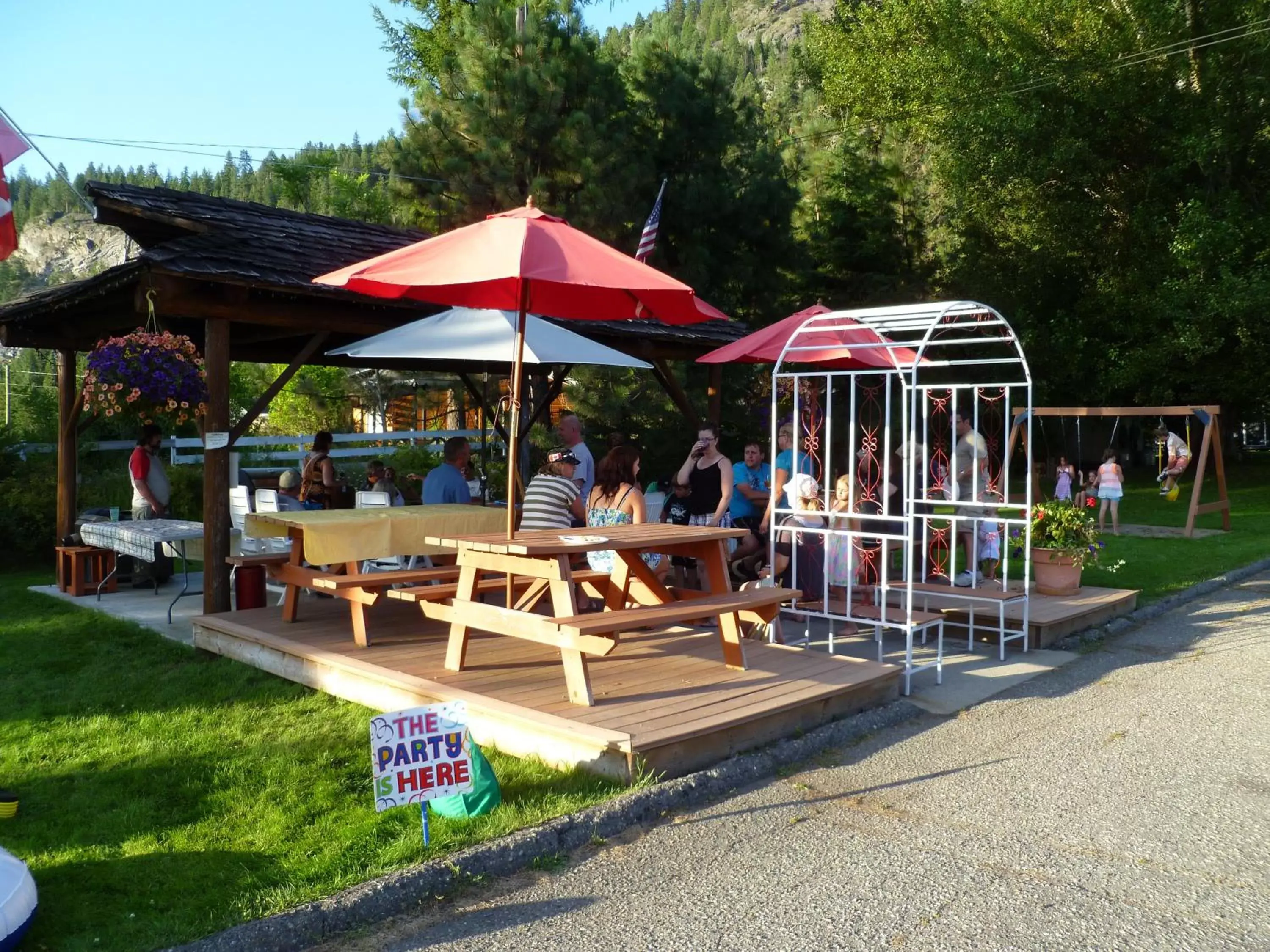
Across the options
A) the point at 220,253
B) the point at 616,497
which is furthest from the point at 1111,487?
the point at 220,253

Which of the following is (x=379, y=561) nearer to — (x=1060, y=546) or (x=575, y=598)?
(x=575, y=598)

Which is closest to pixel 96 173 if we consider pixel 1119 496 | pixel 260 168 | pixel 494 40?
pixel 260 168

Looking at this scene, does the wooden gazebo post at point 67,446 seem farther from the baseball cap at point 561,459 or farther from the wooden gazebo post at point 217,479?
the baseball cap at point 561,459

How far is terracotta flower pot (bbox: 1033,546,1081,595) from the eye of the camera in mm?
8750

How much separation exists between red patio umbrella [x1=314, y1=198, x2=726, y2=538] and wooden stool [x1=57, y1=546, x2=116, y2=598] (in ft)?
16.0

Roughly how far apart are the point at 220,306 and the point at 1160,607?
8458mm

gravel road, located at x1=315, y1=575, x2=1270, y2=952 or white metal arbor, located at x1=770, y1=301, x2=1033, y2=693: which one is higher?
white metal arbor, located at x1=770, y1=301, x2=1033, y2=693

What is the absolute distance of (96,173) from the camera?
12488 centimetres

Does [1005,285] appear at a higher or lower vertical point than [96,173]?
lower

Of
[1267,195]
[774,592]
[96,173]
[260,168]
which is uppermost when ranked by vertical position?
[96,173]

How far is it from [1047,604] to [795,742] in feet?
13.9

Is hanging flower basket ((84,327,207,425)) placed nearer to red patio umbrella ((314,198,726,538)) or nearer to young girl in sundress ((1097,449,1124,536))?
red patio umbrella ((314,198,726,538))

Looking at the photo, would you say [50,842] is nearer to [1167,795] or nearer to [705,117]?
[1167,795]

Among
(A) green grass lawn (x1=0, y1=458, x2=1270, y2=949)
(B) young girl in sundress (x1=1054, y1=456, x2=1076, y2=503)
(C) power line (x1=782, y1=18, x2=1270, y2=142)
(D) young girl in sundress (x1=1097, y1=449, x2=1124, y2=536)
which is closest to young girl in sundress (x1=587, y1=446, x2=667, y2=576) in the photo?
(A) green grass lawn (x1=0, y1=458, x2=1270, y2=949)
